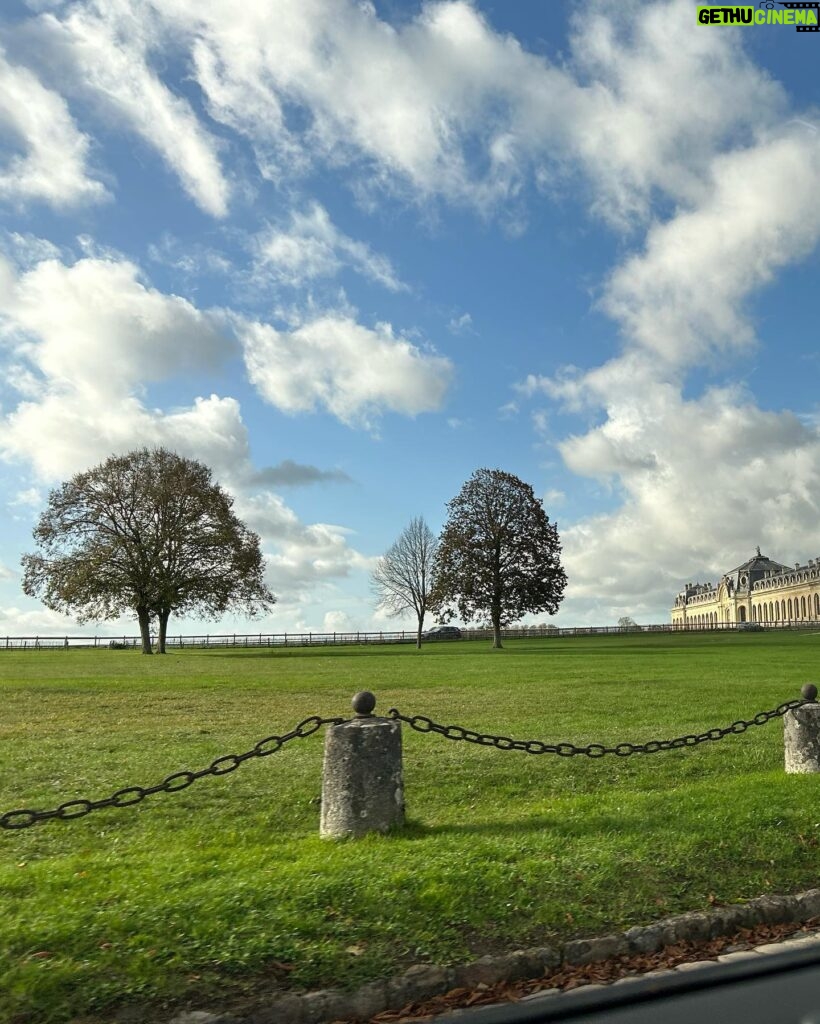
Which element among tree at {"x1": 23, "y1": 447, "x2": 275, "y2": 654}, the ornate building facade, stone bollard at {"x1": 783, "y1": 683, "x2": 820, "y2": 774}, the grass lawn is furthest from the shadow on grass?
the ornate building facade

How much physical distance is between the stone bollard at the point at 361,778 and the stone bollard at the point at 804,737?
4.69 meters

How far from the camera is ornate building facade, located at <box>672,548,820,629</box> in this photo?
134 meters

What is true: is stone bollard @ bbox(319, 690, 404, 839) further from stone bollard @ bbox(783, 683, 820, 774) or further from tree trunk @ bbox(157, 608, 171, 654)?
tree trunk @ bbox(157, 608, 171, 654)

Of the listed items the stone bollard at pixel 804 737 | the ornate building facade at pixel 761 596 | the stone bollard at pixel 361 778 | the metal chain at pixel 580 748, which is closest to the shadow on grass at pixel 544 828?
the stone bollard at pixel 361 778

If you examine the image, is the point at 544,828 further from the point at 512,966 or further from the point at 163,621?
the point at 163,621

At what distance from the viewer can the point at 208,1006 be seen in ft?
12.3

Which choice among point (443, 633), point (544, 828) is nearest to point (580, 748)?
point (544, 828)

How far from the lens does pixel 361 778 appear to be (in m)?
6.33

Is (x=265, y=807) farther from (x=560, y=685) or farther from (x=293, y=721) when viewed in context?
(x=560, y=685)

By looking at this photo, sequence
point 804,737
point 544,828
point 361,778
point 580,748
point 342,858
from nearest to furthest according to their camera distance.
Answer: point 342,858 → point 361,778 → point 544,828 → point 580,748 → point 804,737

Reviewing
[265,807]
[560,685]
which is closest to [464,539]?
[560,685]

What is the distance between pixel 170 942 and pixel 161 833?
3.13 m

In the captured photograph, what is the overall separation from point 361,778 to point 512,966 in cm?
235

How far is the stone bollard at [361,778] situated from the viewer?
6.31 m
